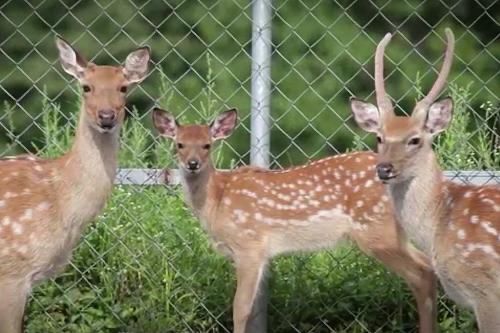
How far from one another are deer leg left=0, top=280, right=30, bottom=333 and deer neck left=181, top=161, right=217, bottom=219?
125 centimetres

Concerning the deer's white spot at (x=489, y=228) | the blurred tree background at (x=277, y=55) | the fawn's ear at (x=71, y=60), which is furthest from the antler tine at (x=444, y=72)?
the blurred tree background at (x=277, y=55)

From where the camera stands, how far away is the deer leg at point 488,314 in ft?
24.9

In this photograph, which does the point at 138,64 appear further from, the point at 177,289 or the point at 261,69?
the point at 177,289

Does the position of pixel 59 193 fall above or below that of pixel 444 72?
below

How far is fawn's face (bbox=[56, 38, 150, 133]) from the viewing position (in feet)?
25.7

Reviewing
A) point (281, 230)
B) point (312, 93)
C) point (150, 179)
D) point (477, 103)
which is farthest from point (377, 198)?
point (477, 103)

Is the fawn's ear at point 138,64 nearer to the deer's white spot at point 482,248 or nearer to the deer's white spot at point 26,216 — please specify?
the deer's white spot at point 26,216

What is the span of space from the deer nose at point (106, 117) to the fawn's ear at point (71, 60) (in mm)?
333

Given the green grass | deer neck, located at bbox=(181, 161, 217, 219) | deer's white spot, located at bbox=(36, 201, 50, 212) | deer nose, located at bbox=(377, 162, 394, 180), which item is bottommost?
the green grass

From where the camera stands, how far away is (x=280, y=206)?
8773 millimetres

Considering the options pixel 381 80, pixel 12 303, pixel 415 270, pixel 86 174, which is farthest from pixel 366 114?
pixel 12 303

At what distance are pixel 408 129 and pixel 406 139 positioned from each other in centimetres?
5

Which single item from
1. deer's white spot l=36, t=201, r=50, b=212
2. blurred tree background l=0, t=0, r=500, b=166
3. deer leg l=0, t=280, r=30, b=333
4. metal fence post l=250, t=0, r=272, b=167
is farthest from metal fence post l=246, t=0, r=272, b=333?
blurred tree background l=0, t=0, r=500, b=166

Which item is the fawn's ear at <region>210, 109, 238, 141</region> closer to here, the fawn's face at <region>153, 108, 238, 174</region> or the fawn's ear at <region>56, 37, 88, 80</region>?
the fawn's face at <region>153, 108, 238, 174</region>
